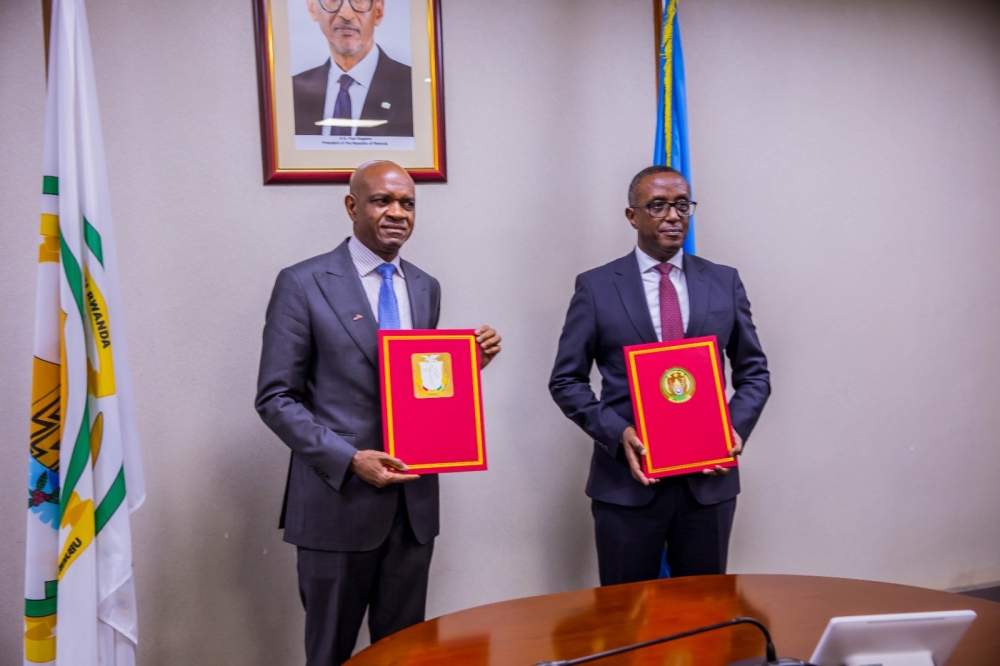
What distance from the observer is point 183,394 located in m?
2.54

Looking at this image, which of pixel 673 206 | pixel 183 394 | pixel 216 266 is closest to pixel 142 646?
pixel 183 394

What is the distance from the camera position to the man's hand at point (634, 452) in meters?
2.00

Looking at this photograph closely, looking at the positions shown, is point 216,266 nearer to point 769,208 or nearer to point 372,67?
point 372,67

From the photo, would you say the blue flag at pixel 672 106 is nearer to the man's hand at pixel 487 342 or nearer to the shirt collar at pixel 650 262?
the shirt collar at pixel 650 262

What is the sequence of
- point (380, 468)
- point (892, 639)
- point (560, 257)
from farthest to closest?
point (560, 257) → point (380, 468) → point (892, 639)

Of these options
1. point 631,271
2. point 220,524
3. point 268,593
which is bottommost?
point 268,593

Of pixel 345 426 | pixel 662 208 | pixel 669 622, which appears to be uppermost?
pixel 662 208

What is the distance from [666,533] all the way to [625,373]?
1.59 ft

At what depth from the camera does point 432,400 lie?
1917 millimetres

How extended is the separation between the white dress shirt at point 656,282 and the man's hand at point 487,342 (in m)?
0.50

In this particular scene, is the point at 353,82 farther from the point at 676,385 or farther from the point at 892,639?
the point at 892,639

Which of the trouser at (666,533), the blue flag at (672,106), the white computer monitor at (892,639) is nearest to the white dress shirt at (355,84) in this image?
the blue flag at (672,106)

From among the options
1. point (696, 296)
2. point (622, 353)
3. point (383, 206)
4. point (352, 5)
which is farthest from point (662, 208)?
point (352, 5)

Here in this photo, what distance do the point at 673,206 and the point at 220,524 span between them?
186 cm
